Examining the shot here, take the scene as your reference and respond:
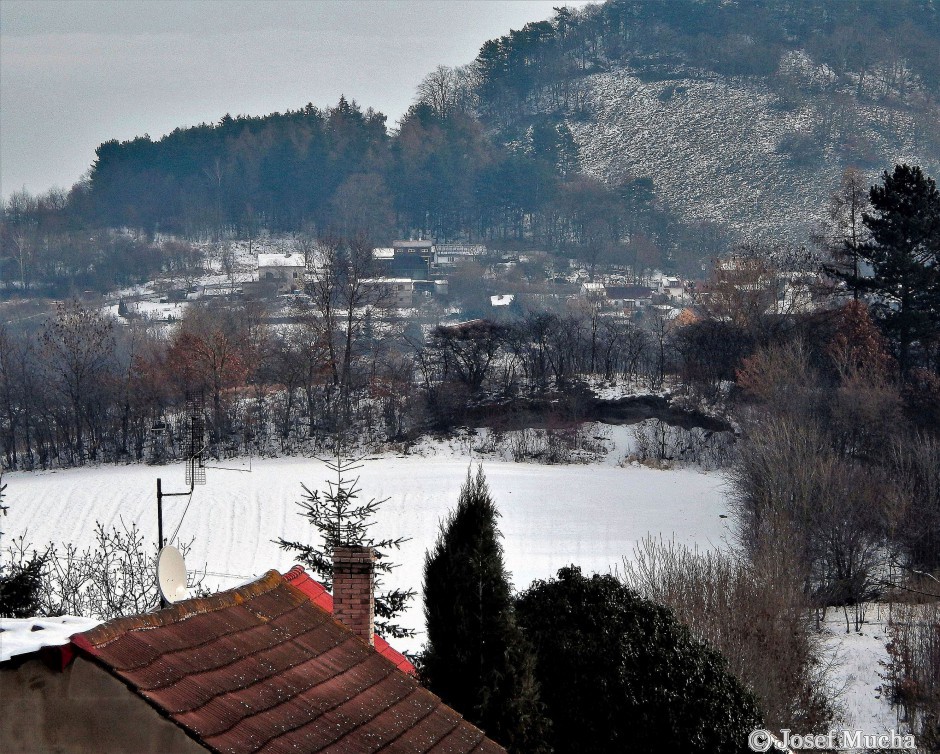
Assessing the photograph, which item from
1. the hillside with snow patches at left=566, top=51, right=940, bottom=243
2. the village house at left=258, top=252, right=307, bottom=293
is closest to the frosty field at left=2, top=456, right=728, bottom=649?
the village house at left=258, top=252, right=307, bottom=293

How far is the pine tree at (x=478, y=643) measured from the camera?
7.13 metres

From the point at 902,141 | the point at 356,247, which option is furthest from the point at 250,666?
the point at 902,141

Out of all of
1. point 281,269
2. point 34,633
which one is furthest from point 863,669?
point 281,269

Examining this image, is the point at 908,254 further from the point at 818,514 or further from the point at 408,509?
the point at 408,509

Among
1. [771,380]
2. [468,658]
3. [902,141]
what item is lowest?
[771,380]

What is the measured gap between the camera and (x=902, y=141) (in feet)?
363

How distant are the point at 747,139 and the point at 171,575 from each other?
114 m

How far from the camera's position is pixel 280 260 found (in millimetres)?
85375

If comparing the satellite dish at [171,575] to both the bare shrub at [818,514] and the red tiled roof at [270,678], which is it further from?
the bare shrub at [818,514]

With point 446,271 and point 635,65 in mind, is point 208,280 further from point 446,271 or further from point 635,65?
point 635,65

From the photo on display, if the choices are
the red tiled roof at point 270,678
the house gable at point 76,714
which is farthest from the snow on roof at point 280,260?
the house gable at point 76,714

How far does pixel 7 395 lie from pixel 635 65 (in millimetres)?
112736

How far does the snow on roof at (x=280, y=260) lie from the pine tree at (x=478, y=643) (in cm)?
7455

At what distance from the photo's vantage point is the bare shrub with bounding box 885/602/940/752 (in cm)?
1402
